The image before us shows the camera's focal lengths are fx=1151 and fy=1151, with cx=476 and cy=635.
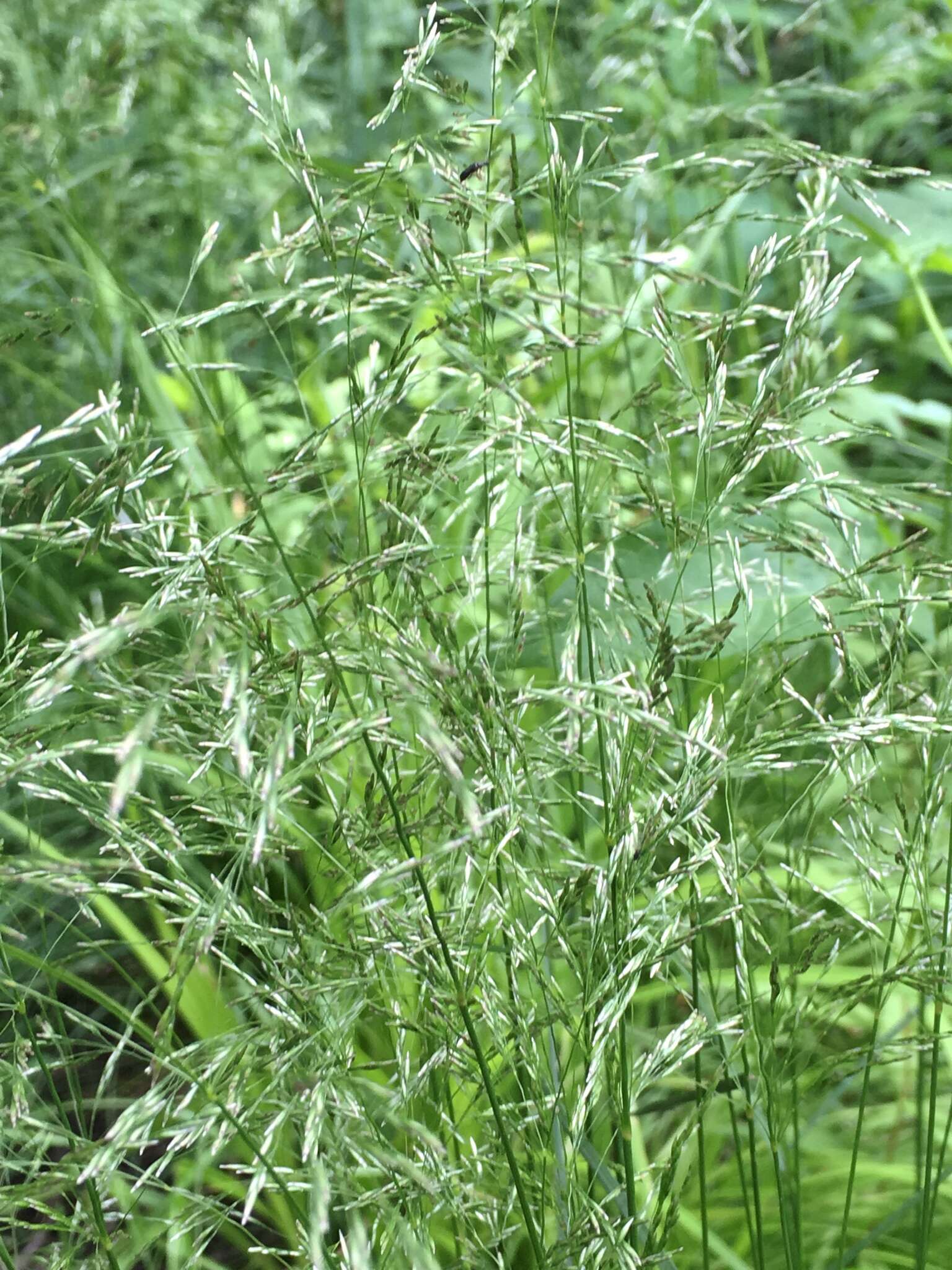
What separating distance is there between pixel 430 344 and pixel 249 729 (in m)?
1.28

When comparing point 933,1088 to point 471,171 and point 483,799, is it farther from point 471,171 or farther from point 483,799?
point 471,171

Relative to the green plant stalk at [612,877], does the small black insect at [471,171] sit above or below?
above

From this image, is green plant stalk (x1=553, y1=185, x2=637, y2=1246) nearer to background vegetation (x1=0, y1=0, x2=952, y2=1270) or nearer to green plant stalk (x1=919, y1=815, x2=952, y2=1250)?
background vegetation (x1=0, y1=0, x2=952, y2=1270)

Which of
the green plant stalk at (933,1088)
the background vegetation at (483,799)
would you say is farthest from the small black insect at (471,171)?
the green plant stalk at (933,1088)

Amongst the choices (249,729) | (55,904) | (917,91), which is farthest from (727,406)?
(917,91)

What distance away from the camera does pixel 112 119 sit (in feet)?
6.81

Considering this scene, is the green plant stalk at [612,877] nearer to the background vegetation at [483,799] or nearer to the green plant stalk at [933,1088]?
the background vegetation at [483,799]

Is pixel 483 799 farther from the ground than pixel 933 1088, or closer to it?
farther from the ground

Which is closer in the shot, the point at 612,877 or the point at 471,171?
the point at 612,877

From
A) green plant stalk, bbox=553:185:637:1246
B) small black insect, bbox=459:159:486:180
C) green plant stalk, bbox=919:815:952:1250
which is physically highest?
small black insect, bbox=459:159:486:180

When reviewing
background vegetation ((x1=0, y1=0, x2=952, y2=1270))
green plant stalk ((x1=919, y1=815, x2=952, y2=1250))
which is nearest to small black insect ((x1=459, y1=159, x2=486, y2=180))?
background vegetation ((x1=0, y1=0, x2=952, y2=1270))

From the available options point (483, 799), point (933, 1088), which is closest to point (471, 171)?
point (483, 799)

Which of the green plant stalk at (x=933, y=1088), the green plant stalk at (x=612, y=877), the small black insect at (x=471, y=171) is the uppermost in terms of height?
the small black insect at (x=471, y=171)

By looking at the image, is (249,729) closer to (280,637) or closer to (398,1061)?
(398,1061)
